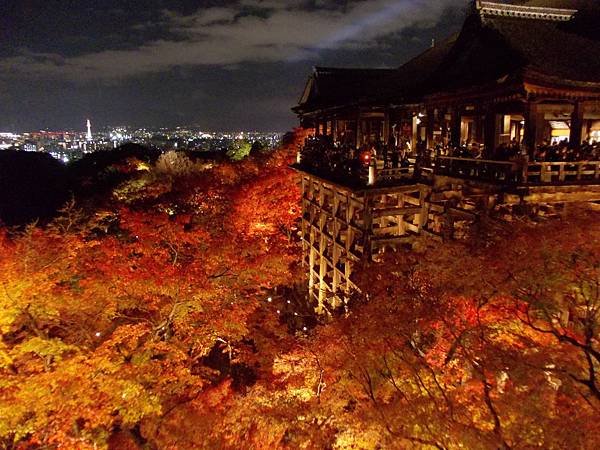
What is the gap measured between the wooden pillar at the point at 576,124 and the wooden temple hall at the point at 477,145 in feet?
0.10

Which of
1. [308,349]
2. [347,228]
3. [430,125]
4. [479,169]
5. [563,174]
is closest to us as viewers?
[563,174]

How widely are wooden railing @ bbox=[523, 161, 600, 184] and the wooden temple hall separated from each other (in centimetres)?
3

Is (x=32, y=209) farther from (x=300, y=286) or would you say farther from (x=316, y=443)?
(x=316, y=443)

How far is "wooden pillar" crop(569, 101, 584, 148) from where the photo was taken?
40.6 feet

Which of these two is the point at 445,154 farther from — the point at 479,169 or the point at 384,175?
the point at 479,169

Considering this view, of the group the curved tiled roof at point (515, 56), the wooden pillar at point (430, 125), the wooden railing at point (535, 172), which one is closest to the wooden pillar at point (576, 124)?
the curved tiled roof at point (515, 56)

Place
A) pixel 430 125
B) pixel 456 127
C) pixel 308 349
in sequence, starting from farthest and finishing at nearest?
pixel 430 125
pixel 308 349
pixel 456 127

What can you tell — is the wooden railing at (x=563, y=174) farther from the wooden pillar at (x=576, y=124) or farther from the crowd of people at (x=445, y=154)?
the wooden pillar at (x=576, y=124)

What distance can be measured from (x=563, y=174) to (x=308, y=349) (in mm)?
9993

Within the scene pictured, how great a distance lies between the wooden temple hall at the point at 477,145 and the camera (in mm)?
11383

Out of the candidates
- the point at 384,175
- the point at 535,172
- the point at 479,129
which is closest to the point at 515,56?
the point at 535,172

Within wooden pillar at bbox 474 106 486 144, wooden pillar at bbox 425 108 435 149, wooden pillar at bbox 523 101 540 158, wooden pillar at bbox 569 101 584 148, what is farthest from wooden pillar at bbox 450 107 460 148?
wooden pillar at bbox 523 101 540 158

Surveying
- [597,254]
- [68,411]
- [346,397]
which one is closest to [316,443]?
[346,397]

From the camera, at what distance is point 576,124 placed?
1257 cm
